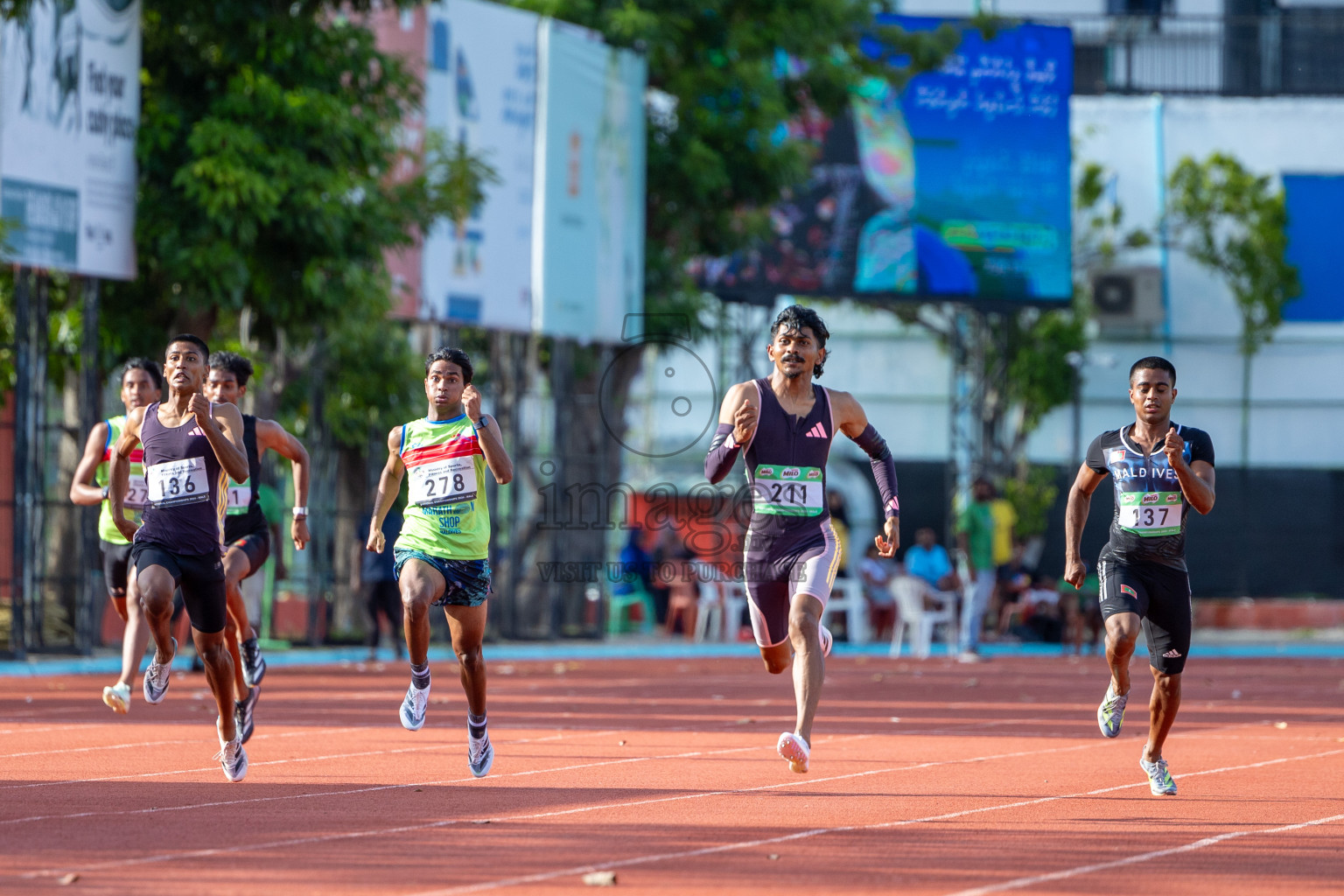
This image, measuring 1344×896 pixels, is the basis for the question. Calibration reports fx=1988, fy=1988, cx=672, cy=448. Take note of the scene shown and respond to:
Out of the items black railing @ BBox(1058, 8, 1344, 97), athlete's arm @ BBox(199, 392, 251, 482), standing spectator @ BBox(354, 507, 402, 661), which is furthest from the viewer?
black railing @ BBox(1058, 8, 1344, 97)

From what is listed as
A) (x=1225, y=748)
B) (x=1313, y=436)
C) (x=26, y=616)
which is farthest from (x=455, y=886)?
(x=1313, y=436)

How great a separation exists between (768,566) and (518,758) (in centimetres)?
229

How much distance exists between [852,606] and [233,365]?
18.0 m

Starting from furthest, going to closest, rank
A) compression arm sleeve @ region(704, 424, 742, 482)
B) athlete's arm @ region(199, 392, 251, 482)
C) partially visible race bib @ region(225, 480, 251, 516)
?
partially visible race bib @ region(225, 480, 251, 516), compression arm sleeve @ region(704, 424, 742, 482), athlete's arm @ region(199, 392, 251, 482)

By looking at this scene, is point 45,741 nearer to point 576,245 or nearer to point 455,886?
point 455,886

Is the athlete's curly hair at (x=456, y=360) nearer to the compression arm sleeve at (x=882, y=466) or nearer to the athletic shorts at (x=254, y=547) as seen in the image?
the compression arm sleeve at (x=882, y=466)

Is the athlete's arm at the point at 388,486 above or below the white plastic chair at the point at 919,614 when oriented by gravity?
above

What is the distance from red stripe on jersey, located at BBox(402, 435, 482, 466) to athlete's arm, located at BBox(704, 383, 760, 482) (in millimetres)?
1136

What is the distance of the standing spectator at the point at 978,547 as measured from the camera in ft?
76.8

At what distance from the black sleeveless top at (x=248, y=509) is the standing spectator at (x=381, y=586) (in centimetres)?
907

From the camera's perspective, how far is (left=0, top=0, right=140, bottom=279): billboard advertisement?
18672 millimetres

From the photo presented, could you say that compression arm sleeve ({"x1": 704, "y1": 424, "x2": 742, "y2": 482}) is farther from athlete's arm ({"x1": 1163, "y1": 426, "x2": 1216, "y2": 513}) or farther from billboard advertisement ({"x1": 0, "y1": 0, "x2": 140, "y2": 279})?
billboard advertisement ({"x1": 0, "y1": 0, "x2": 140, "y2": 279})

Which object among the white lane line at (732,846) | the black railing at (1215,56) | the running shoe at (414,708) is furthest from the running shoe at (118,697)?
the black railing at (1215,56)

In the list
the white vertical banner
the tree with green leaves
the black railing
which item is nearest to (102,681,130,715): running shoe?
the white vertical banner
